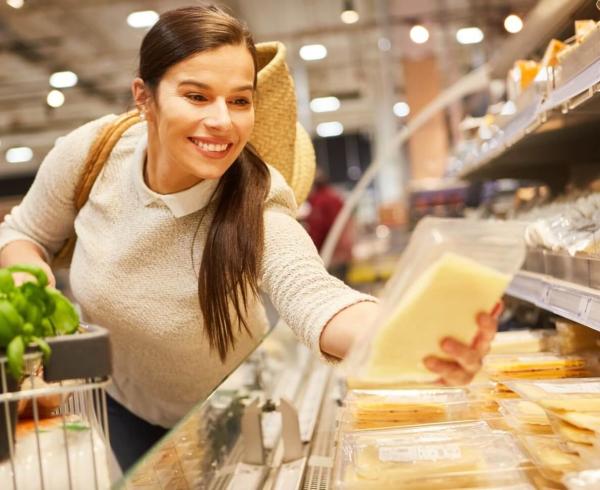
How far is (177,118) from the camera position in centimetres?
147

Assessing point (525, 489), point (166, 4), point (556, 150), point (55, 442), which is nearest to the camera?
point (55, 442)

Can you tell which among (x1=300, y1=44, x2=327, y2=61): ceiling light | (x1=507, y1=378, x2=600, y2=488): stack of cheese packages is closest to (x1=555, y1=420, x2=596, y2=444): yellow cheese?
(x1=507, y1=378, x2=600, y2=488): stack of cheese packages

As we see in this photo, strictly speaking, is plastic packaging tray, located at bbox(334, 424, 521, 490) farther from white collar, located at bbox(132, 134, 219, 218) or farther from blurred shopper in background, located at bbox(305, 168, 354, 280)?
blurred shopper in background, located at bbox(305, 168, 354, 280)

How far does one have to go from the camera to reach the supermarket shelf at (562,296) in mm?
1562

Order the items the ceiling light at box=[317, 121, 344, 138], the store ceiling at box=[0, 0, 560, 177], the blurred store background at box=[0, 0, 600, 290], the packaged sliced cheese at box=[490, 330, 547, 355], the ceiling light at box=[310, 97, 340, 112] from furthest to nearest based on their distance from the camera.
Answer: the ceiling light at box=[317, 121, 344, 138] → the ceiling light at box=[310, 97, 340, 112] → the store ceiling at box=[0, 0, 560, 177] → the blurred store background at box=[0, 0, 600, 290] → the packaged sliced cheese at box=[490, 330, 547, 355]

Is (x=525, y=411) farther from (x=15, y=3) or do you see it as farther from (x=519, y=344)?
(x=15, y=3)

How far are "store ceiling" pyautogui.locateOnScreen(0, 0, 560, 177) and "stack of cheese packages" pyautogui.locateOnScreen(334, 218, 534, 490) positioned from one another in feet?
26.7

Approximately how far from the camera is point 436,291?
0.86 m

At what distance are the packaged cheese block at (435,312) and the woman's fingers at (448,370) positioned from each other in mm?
12

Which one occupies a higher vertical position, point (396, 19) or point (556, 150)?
point (396, 19)

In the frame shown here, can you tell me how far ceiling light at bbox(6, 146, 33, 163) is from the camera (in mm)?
21261

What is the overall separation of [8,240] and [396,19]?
10.7 meters

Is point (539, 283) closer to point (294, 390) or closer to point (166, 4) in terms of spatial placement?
point (294, 390)

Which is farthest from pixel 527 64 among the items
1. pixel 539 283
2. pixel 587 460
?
pixel 587 460
